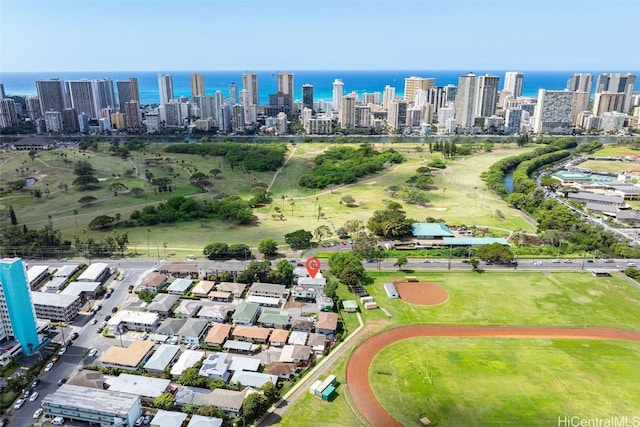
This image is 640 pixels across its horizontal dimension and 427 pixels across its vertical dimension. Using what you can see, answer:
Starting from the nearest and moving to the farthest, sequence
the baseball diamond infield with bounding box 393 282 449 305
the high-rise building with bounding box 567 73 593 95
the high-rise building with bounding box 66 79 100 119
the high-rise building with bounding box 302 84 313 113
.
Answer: the baseball diamond infield with bounding box 393 282 449 305
the high-rise building with bounding box 66 79 100 119
the high-rise building with bounding box 302 84 313 113
the high-rise building with bounding box 567 73 593 95

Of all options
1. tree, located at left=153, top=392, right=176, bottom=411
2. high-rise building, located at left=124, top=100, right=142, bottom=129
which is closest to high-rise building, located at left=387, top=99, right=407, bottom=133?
high-rise building, located at left=124, top=100, right=142, bottom=129

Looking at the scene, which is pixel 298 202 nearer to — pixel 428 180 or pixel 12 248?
pixel 428 180

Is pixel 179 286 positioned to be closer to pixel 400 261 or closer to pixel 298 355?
pixel 298 355

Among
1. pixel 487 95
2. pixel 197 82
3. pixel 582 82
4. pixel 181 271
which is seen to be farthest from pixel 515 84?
pixel 181 271

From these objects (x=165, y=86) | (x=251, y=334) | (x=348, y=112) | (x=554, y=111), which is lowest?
(x=251, y=334)

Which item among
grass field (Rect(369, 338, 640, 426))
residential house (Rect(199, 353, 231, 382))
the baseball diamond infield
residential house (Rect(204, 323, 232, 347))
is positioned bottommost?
grass field (Rect(369, 338, 640, 426))

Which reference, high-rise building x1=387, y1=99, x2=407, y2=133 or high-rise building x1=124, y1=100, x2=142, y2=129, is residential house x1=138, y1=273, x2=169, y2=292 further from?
high-rise building x1=387, y1=99, x2=407, y2=133
